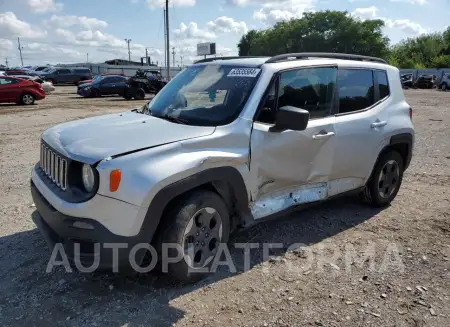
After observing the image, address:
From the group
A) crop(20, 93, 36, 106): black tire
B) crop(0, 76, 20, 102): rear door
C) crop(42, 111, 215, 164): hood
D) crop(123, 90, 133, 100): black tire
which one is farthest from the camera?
crop(123, 90, 133, 100): black tire

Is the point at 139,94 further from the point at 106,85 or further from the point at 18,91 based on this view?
the point at 18,91

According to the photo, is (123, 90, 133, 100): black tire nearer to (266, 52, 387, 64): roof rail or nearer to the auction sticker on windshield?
(266, 52, 387, 64): roof rail

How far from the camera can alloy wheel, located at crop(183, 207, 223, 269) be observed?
313 cm

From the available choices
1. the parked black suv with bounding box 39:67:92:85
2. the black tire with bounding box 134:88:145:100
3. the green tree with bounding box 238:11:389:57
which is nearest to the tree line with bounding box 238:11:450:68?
the green tree with bounding box 238:11:389:57

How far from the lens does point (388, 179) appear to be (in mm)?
5016

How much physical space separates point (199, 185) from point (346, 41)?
79739mm

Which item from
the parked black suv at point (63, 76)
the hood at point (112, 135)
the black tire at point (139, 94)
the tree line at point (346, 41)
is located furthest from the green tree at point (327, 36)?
the hood at point (112, 135)

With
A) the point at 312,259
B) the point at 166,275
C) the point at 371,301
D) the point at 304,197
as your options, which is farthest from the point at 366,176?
the point at 166,275

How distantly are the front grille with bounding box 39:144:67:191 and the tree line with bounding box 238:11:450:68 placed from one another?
242ft

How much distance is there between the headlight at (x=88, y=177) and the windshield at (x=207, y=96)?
3.29 ft

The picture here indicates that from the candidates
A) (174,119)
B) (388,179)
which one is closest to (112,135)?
(174,119)

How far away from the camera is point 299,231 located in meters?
4.33

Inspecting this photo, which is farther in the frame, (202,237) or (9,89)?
(9,89)

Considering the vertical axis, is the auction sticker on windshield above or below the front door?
above
